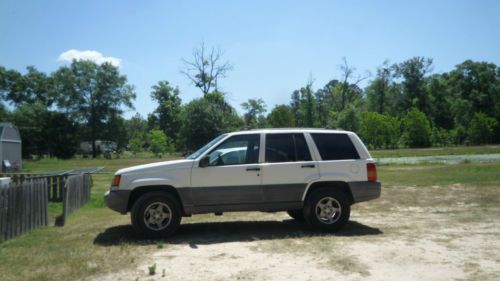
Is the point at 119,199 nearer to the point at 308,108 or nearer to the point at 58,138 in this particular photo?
the point at 58,138

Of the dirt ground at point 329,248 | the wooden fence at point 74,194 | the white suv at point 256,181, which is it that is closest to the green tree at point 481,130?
the dirt ground at point 329,248

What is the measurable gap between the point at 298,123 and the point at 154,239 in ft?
308

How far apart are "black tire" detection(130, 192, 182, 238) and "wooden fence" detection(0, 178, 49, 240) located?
97.2 inches

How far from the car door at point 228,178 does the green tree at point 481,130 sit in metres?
71.6

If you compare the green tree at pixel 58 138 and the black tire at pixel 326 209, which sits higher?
the green tree at pixel 58 138

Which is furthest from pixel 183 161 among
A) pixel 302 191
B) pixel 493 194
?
pixel 493 194

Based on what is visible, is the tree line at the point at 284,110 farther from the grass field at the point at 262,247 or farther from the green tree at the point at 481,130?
the grass field at the point at 262,247

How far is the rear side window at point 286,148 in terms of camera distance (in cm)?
867

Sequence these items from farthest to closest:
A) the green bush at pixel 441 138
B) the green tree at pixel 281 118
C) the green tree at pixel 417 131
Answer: the green tree at pixel 281 118 < the green bush at pixel 441 138 < the green tree at pixel 417 131

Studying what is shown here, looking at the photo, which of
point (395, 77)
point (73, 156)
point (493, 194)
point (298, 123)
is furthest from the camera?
point (298, 123)

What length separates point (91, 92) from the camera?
3162 inches

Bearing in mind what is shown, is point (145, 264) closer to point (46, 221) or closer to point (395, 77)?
point (46, 221)

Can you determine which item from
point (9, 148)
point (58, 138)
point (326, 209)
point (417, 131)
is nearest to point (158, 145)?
point (58, 138)

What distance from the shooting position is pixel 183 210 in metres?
8.29
